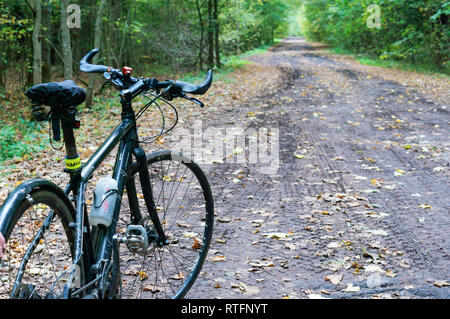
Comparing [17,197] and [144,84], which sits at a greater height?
[144,84]

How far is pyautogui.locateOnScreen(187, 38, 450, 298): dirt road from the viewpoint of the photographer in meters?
3.37

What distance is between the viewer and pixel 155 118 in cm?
1076

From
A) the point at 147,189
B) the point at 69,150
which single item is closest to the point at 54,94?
the point at 69,150

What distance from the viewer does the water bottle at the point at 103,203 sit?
92.0 inches

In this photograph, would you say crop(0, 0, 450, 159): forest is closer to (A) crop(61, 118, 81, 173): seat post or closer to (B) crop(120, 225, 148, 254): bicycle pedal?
(B) crop(120, 225, 148, 254): bicycle pedal

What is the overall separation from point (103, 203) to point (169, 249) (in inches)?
47.6

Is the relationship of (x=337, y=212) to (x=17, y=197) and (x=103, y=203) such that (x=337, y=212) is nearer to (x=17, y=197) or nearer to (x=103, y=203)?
(x=103, y=203)

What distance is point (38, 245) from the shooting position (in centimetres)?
214

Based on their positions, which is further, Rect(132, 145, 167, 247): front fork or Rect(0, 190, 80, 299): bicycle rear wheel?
Rect(132, 145, 167, 247): front fork

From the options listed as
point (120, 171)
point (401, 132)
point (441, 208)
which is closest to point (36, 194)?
point (120, 171)

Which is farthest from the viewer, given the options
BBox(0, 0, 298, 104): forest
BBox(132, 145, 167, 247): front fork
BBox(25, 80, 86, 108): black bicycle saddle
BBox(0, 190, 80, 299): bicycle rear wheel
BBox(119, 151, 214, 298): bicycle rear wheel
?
BBox(0, 0, 298, 104): forest

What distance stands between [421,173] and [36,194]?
5.49 meters

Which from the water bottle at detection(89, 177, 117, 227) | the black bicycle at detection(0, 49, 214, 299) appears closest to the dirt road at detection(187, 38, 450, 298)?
the black bicycle at detection(0, 49, 214, 299)
